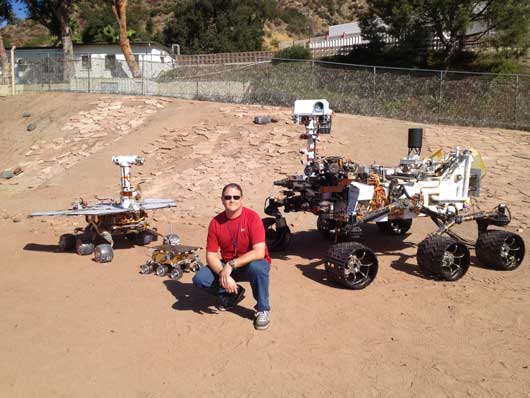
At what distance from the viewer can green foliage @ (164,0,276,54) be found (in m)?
40.9

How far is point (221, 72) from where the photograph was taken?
2058 cm

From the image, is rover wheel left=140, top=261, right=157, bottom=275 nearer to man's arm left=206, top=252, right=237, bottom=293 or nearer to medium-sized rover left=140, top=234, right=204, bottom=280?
medium-sized rover left=140, top=234, right=204, bottom=280

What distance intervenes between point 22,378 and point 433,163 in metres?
5.74

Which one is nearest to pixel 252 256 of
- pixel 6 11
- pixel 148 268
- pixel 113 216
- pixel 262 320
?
pixel 262 320

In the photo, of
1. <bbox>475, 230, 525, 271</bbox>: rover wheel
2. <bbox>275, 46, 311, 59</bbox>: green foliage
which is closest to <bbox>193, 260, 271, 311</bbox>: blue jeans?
<bbox>475, 230, 525, 271</bbox>: rover wheel

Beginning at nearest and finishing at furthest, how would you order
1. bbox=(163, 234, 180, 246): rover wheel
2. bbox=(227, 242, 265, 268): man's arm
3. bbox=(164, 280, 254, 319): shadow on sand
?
bbox=(227, 242, 265, 268): man's arm → bbox=(164, 280, 254, 319): shadow on sand → bbox=(163, 234, 180, 246): rover wheel

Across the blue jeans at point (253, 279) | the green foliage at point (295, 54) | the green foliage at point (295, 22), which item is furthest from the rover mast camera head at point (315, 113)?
the green foliage at point (295, 22)

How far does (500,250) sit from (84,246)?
5.91 metres

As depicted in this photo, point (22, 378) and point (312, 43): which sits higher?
point (312, 43)

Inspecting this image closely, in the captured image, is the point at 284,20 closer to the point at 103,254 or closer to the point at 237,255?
the point at 103,254

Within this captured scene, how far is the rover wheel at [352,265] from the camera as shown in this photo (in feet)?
20.1

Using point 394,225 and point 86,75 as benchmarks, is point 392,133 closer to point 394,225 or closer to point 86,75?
point 394,225

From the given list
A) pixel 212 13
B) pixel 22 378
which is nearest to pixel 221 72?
pixel 22 378

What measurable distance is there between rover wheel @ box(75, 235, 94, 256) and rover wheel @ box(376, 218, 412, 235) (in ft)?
15.2
